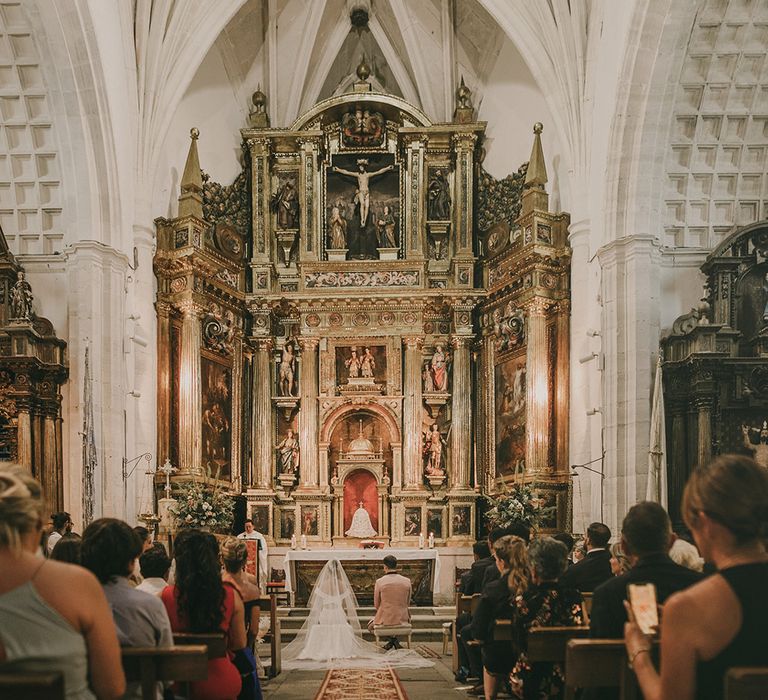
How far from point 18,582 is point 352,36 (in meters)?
23.3

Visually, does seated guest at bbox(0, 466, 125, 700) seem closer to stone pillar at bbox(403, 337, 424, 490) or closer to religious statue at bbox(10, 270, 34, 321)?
religious statue at bbox(10, 270, 34, 321)

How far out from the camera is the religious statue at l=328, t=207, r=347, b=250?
2377cm

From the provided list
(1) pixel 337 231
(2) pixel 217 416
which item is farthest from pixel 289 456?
(1) pixel 337 231

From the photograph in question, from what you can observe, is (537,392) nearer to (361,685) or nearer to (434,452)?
(434,452)

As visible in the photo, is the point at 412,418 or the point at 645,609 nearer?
the point at 645,609

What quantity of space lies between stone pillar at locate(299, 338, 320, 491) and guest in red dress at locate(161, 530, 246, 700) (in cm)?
1690

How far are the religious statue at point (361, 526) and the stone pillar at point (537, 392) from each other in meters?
3.78

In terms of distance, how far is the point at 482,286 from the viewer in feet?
76.9

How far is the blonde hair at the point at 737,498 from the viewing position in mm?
3488

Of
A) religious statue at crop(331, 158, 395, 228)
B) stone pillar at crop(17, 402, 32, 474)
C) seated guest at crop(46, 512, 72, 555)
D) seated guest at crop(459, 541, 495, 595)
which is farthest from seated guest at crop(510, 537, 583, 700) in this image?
religious statue at crop(331, 158, 395, 228)

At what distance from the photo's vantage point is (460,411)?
2306cm

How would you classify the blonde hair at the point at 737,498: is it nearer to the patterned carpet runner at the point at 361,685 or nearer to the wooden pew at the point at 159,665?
the wooden pew at the point at 159,665

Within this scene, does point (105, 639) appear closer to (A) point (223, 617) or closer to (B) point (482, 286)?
(A) point (223, 617)

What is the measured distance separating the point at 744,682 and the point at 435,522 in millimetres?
19516
